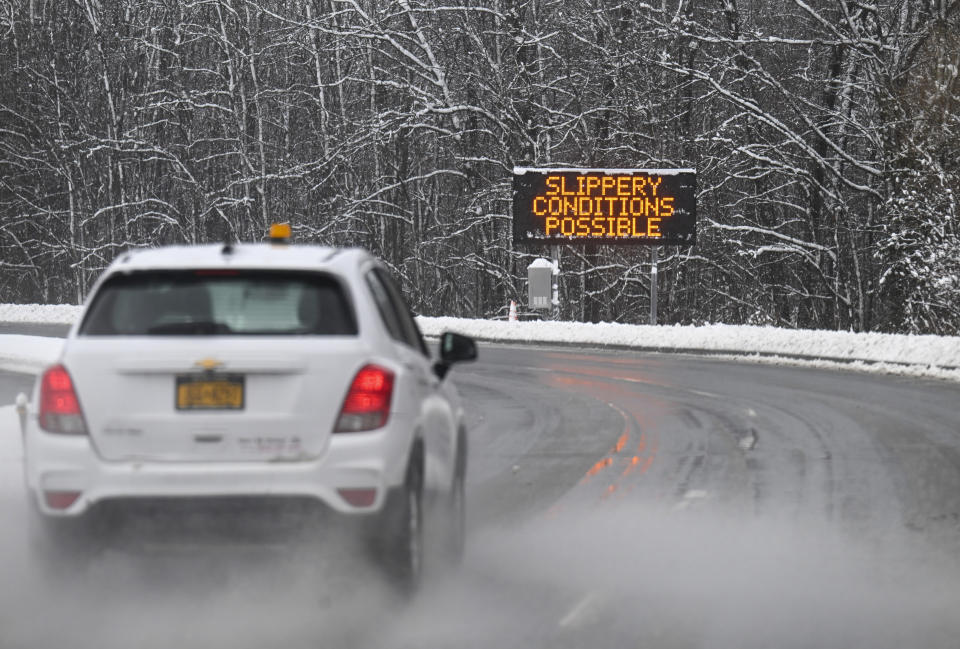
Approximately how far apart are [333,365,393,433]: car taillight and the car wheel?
1.02ft

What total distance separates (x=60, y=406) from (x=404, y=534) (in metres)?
1.56

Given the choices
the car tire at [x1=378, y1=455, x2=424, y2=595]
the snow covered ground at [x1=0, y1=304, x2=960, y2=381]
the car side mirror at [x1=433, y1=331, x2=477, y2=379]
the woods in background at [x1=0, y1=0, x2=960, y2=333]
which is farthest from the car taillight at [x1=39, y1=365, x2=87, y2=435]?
the woods in background at [x1=0, y1=0, x2=960, y2=333]

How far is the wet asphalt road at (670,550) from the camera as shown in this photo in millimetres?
6691

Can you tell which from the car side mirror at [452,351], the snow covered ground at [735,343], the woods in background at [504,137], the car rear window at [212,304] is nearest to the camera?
the car rear window at [212,304]

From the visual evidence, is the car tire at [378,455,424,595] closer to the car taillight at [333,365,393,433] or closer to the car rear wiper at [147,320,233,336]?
the car taillight at [333,365,393,433]

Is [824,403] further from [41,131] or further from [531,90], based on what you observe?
[41,131]

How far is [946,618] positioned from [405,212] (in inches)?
1788

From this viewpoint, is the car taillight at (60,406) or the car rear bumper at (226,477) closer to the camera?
the car rear bumper at (226,477)

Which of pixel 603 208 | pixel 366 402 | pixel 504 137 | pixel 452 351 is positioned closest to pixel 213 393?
pixel 366 402

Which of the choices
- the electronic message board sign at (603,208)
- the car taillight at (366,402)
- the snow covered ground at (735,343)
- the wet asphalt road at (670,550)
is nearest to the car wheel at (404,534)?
the wet asphalt road at (670,550)

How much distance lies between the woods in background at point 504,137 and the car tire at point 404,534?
1081 inches

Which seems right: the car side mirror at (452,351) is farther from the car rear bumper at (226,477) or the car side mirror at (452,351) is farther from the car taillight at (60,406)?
the car taillight at (60,406)

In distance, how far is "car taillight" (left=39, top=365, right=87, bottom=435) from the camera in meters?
6.46

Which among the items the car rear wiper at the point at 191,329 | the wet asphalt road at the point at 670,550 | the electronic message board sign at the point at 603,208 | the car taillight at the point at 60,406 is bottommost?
the wet asphalt road at the point at 670,550
